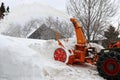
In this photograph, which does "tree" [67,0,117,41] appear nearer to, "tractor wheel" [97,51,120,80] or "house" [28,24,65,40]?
"house" [28,24,65,40]

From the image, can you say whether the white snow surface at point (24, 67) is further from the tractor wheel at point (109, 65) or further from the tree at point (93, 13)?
the tree at point (93, 13)

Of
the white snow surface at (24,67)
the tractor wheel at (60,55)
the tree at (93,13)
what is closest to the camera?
the white snow surface at (24,67)

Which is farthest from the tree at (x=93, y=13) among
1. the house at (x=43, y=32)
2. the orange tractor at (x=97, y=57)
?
the orange tractor at (x=97, y=57)

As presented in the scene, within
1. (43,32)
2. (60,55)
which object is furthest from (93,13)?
(60,55)

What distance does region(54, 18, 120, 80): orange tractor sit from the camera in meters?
9.85

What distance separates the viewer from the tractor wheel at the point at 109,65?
9.75 meters

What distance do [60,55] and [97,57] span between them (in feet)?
4.62

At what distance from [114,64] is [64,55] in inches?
81.2

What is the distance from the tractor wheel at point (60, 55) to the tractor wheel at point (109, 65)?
4.67 ft

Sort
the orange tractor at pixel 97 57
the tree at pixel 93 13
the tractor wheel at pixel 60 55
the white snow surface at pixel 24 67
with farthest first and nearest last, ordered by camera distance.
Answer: the tree at pixel 93 13 < the tractor wheel at pixel 60 55 < the orange tractor at pixel 97 57 < the white snow surface at pixel 24 67

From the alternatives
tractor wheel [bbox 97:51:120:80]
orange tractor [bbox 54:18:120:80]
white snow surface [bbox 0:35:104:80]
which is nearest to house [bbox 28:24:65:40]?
orange tractor [bbox 54:18:120:80]

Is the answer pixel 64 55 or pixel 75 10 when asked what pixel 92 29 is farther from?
pixel 64 55

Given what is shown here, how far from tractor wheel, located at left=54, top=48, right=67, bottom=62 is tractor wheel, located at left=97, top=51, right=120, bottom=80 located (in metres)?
1.42

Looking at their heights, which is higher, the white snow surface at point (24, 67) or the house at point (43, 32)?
the house at point (43, 32)
